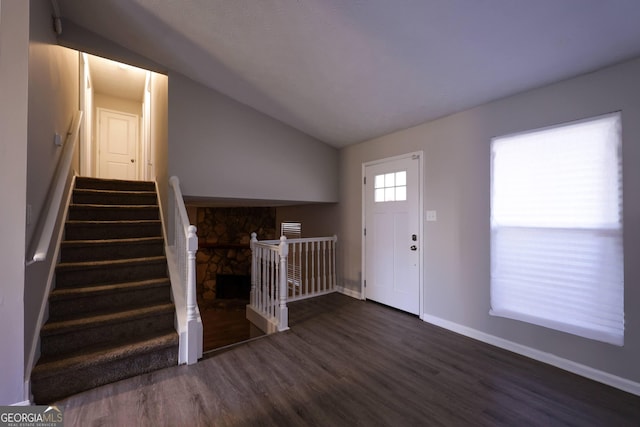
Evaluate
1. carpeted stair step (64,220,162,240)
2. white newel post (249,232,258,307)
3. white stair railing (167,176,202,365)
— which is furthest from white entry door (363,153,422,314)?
carpeted stair step (64,220,162,240)

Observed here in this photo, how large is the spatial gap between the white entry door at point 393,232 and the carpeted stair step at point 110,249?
2.73 meters

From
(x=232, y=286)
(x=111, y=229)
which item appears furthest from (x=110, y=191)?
(x=232, y=286)

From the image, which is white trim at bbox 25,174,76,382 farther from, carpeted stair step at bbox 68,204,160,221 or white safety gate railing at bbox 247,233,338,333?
white safety gate railing at bbox 247,233,338,333

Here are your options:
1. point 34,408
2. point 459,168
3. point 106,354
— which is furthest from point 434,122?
point 34,408

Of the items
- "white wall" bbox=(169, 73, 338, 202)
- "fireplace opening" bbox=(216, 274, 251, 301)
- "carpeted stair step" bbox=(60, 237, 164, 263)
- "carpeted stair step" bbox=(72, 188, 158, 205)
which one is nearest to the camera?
"carpeted stair step" bbox=(60, 237, 164, 263)

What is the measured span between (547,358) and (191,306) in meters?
3.09

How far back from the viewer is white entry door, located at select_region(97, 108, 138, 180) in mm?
5113

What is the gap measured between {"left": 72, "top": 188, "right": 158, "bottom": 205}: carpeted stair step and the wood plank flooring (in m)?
2.28

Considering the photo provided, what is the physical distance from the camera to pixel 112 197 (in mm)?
3340

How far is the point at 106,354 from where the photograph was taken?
1.96 m

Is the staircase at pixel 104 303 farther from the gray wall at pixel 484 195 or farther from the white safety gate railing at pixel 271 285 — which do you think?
the gray wall at pixel 484 195

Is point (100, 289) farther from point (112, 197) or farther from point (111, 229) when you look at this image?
point (112, 197)

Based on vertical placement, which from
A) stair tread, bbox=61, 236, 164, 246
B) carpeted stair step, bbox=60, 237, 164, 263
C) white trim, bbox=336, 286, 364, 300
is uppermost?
stair tread, bbox=61, 236, 164, 246

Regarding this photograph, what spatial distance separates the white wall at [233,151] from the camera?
3.04 meters
